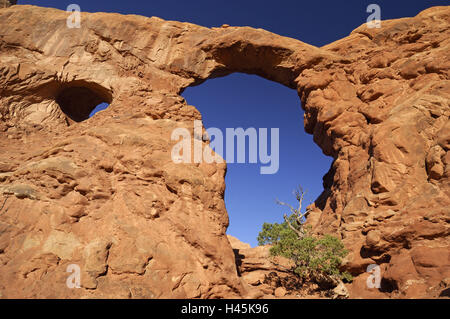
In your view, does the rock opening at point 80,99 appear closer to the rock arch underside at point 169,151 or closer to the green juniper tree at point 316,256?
the rock arch underside at point 169,151

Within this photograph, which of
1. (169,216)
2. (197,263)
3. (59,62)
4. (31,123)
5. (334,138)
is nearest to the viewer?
(197,263)

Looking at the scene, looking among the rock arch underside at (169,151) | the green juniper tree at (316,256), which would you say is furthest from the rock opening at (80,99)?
the green juniper tree at (316,256)

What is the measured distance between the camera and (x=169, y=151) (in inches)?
557

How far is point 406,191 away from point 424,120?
14.7 feet

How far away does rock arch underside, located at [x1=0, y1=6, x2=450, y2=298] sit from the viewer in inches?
420

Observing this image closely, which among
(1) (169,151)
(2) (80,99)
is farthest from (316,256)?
(2) (80,99)

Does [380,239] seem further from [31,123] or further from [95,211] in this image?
[31,123]

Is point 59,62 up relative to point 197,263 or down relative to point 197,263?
up

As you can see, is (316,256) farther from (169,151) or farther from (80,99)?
(80,99)

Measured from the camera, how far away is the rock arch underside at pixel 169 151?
10.7m

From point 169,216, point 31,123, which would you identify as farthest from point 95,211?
point 31,123

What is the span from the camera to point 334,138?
22.1 m

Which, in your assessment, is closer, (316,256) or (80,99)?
(316,256)

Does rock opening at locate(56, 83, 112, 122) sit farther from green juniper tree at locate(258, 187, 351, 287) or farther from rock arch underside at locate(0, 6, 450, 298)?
green juniper tree at locate(258, 187, 351, 287)
